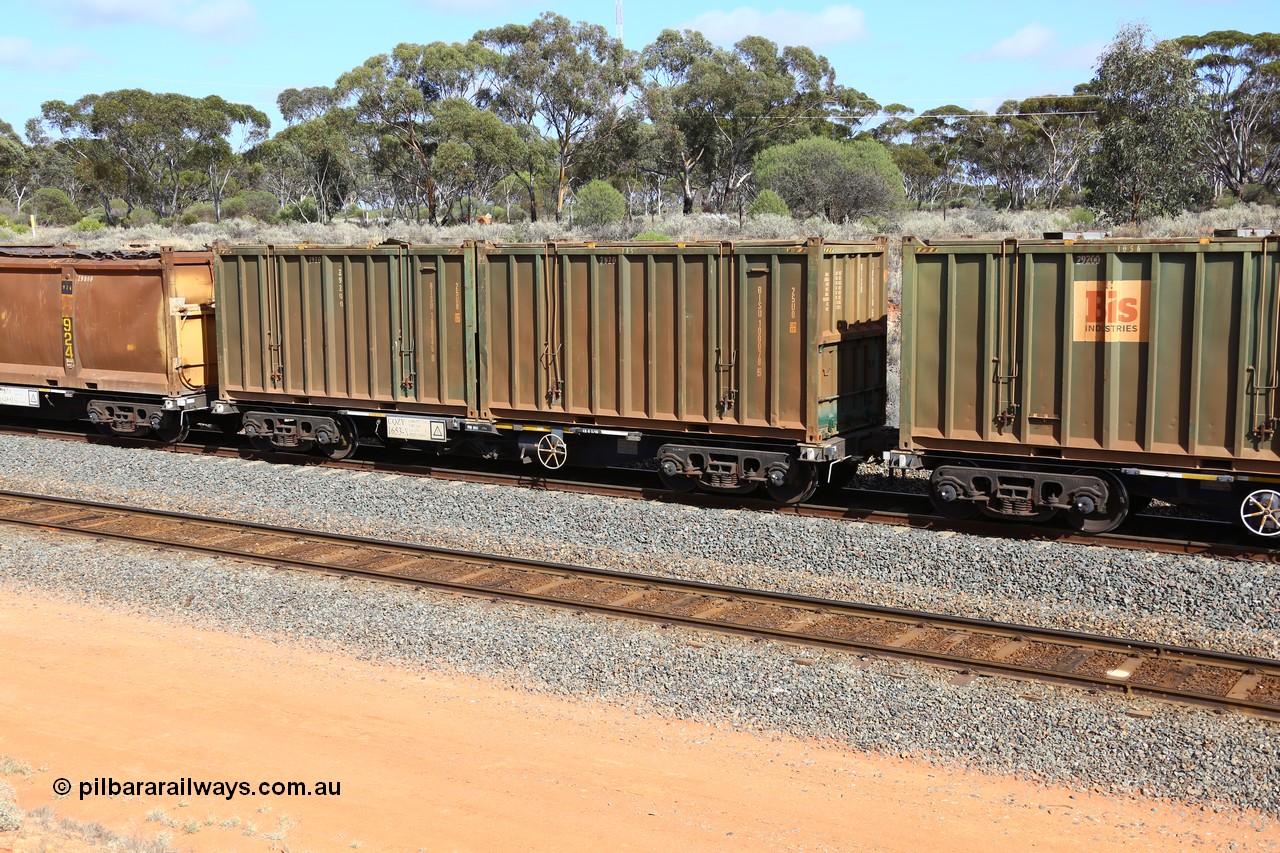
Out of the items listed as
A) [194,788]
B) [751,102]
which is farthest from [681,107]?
[194,788]

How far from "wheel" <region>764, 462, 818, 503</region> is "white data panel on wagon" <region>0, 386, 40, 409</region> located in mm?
13508

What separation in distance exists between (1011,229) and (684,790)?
39374 millimetres

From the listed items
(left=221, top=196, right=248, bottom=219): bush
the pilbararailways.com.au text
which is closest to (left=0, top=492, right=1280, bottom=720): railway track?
the pilbararailways.com.au text

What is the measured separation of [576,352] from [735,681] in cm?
714

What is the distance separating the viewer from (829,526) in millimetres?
13492

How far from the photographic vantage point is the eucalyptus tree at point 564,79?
195 ft

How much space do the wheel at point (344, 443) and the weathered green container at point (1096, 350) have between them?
28.8 feet

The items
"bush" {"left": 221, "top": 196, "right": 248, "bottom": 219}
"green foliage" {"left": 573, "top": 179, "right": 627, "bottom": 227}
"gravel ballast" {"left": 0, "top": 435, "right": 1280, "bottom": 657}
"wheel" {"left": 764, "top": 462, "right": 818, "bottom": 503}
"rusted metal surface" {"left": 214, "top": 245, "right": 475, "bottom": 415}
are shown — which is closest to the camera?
"gravel ballast" {"left": 0, "top": 435, "right": 1280, "bottom": 657}

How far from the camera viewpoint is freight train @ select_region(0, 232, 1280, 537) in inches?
480

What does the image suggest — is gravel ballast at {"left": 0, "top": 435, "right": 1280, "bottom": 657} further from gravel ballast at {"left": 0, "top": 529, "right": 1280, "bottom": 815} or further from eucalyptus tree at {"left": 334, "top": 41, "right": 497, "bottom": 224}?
eucalyptus tree at {"left": 334, "top": 41, "right": 497, "bottom": 224}

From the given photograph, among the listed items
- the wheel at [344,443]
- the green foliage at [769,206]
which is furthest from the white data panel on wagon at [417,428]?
the green foliage at [769,206]

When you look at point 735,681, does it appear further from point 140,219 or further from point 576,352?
point 140,219

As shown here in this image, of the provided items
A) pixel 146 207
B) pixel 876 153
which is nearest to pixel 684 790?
pixel 876 153

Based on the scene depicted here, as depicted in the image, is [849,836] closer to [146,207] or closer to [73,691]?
[73,691]
